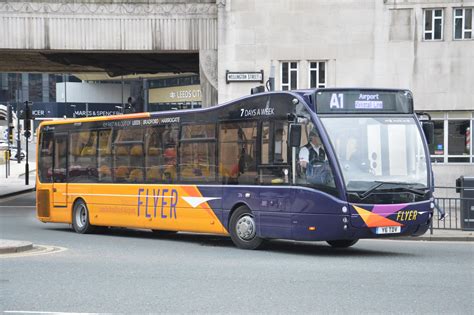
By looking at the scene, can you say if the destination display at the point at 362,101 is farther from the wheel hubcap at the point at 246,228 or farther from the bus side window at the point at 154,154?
the bus side window at the point at 154,154

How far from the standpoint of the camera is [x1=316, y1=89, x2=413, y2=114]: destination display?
13.5 metres

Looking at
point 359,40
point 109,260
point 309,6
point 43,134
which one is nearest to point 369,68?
point 359,40

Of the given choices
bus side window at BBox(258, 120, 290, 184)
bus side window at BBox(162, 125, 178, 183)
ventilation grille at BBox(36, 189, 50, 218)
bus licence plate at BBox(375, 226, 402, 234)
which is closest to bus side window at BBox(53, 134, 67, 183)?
ventilation grille at BBox(36, 189, 50, 218)

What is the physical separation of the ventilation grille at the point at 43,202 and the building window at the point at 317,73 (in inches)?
435

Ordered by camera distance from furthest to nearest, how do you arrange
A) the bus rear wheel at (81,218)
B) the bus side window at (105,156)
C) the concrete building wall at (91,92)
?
the concrete building wall at (91,92) < the bus rear wheel at (81,218) < the bus side window at (105,156)

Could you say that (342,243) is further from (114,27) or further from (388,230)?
(114,27)

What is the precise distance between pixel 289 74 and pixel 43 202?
10838 millimetres

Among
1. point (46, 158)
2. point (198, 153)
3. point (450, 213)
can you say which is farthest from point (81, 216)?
point (450, 213)

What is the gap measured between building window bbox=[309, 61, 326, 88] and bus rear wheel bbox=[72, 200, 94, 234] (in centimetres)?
1109

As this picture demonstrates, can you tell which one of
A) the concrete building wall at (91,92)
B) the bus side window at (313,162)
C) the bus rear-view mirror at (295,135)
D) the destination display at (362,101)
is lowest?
the bus side window at (313,162)

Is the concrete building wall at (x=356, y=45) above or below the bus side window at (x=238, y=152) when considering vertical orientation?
above

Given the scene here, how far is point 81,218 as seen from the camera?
63.6 feet

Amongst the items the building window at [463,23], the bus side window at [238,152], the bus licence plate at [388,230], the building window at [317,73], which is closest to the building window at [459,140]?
the building window at [463,23]

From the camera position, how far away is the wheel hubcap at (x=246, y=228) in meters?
14.5
